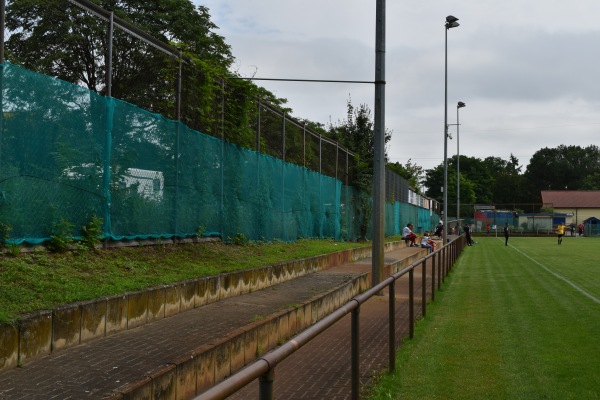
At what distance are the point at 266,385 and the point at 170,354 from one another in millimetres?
3650

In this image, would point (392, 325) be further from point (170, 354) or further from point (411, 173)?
point (411, 173)

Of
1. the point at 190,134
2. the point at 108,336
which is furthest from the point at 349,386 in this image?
the point at 190,134

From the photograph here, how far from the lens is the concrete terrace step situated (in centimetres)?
524

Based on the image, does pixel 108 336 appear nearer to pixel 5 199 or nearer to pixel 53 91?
pixel 5 199

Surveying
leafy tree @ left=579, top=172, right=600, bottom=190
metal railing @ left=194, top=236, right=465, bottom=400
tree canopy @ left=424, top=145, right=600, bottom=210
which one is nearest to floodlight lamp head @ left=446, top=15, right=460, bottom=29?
metal railing @ left=194, top=236, right=465, bottom=400

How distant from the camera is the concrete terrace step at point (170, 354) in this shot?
5.24 m

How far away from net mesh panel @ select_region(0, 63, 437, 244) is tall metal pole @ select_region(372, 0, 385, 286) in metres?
3.07

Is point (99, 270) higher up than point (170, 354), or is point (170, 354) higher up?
point (99, 270)

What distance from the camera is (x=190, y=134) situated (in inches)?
493

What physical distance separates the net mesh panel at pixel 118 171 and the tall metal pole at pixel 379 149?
307cm

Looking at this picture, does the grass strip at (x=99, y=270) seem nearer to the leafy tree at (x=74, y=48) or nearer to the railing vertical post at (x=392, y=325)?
the leafy tree at (x=74, y=48)

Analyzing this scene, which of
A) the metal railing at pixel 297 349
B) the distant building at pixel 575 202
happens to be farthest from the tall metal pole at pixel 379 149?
the distant building at pixel 575 202

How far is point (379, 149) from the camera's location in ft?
43.7

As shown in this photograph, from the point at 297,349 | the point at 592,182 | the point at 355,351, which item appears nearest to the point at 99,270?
the point at 355,351
